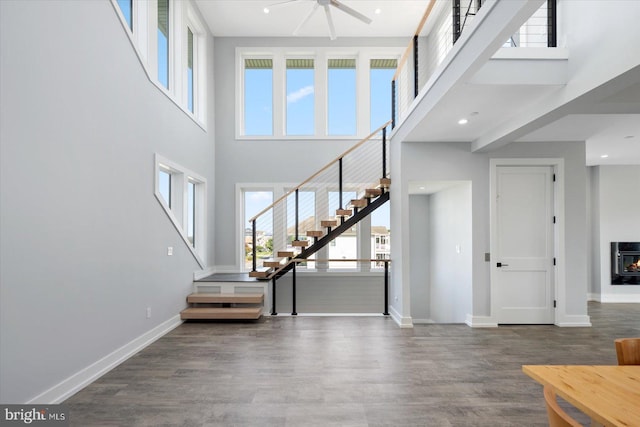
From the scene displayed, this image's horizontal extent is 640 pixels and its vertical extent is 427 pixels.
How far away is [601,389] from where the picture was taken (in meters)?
1.55

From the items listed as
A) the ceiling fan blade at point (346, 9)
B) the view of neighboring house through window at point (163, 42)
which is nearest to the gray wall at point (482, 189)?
the ceiling fan blade at point (346, 9)

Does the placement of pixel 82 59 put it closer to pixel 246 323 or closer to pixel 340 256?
pixel 246 323

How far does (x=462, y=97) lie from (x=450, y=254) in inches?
136

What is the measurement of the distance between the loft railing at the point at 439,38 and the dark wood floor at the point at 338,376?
3.06 meters

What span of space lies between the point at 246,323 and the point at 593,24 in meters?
5.38

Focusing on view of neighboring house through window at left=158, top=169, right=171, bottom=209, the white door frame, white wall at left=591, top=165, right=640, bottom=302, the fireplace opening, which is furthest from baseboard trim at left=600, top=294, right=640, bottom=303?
view of neighboring house through window at left=158, top=169, right=171, bottom=209

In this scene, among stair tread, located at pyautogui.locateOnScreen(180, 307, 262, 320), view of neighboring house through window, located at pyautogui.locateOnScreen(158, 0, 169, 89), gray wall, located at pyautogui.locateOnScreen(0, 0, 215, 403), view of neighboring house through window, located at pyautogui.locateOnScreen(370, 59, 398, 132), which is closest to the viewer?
gray wall, located at pyautogui.locateOnScreen(0, 0, 215, 403)

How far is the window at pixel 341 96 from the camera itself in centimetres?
758

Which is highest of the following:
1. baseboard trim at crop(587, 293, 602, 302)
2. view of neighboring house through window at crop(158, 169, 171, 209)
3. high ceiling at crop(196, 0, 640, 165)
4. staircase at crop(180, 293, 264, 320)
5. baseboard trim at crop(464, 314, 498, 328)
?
high ceiling at crop(196, 0, 640, 165)

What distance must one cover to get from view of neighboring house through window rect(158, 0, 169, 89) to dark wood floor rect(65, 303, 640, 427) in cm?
385

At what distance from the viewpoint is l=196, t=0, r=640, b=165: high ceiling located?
3.34m

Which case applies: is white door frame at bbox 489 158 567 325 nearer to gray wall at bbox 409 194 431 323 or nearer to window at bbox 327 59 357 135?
gray wall at bbox 409 194 431 323

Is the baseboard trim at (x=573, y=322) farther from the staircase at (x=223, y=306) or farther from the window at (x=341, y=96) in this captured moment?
the window at (x=341, y=96)

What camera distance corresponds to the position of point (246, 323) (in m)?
5.37
